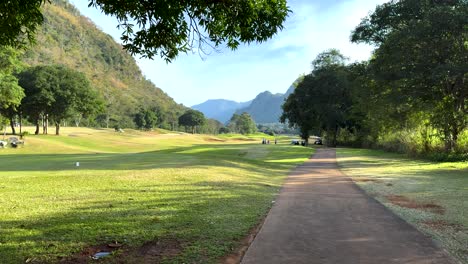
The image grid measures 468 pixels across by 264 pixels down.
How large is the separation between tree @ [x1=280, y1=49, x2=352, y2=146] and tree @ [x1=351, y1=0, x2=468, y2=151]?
30.2 metres

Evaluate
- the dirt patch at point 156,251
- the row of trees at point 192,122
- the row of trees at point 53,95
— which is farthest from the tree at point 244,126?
the dirt patch at point 156,251

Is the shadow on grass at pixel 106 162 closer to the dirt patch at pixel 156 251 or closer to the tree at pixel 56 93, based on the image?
the dirt patch at pixel 156 251

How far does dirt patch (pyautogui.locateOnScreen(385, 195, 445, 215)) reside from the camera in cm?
1031

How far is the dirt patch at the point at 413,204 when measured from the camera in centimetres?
1031

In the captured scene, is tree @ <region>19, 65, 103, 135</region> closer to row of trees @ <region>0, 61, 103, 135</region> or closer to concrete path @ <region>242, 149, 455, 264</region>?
row of trees @ <region>0, 61, 103, 135</region>

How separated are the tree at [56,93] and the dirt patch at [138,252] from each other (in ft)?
179

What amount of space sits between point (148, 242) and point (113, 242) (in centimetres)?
59

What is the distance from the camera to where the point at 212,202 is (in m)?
10.8

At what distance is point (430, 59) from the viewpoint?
2680cm

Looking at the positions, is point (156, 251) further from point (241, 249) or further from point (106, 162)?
point (106, 162)

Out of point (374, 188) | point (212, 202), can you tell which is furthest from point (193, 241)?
point (374, 188)

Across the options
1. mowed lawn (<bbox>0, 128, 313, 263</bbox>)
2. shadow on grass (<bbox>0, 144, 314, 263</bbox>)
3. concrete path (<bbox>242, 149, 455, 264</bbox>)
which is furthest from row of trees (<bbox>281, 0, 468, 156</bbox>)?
shadow on grass (<bbox>0, 144, 314, 263</bbox>)

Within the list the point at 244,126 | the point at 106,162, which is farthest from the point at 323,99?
the point at 244,126

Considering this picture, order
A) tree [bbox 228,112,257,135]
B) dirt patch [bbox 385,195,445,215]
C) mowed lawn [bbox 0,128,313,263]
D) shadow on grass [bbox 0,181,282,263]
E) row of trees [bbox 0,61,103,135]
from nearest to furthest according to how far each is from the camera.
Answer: mowed lawn [bbox 0,128,313,263], shadow on grass [bbox 0,181,282,263], dirt patch [bbox 385,195,445,215], row of trees [bbox 0,61,103,135], tree [bbox 228,112,257,135]
